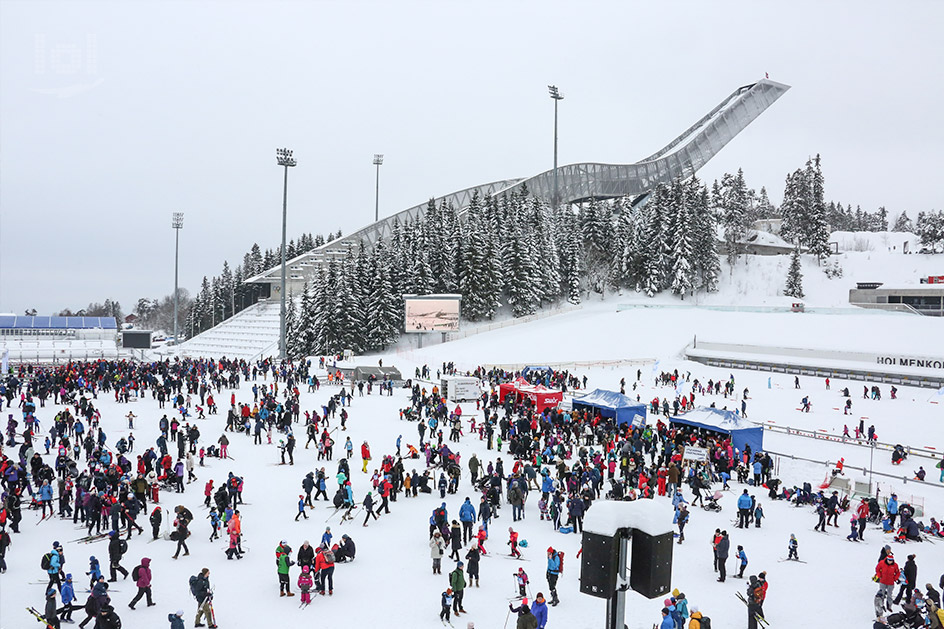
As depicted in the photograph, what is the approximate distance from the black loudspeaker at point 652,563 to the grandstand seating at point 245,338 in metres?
50.9

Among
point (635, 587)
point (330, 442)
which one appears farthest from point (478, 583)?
point (330, 442)

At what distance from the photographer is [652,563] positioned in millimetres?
3906

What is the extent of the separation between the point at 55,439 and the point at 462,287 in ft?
112

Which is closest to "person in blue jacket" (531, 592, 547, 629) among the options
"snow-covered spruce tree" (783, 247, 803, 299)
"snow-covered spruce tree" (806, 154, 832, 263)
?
"snow-covered spruce tree" (783, 247, 803, 299)

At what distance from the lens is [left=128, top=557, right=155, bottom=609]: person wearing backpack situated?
387 inches

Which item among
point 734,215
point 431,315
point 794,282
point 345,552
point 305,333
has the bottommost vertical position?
point 345,552

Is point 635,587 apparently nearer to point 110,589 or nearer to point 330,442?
point 110,589

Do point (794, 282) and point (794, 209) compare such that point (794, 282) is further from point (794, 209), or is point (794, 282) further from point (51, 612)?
point (51, 612)

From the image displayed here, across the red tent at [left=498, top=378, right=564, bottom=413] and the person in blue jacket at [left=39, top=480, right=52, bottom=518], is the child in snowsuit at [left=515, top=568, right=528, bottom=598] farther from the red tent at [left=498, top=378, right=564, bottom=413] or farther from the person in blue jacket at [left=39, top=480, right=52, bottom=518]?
the red tent at [left=498, top=378, right=564, bottom=413]

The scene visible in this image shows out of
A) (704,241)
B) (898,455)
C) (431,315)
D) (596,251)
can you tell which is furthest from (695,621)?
(704,241)

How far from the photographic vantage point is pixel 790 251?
68938 millimetres

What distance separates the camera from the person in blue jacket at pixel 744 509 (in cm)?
1398

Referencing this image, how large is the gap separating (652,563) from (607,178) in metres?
71.8

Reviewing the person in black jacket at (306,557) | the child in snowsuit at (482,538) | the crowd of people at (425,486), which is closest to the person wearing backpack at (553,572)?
the crowd of people at (425,486)
